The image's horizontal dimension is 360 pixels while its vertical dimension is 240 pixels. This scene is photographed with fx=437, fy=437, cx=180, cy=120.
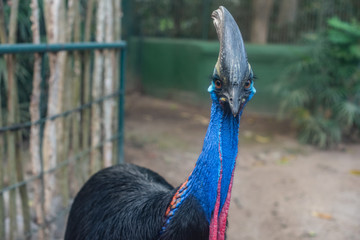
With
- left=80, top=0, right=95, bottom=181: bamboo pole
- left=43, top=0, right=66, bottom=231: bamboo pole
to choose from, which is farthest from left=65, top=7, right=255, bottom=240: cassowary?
left=80, top=0, right=95, bottom=181: bamboo pole

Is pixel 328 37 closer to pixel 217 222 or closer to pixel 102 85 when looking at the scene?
pixel 102 85

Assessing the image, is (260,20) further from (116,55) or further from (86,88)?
(86,88)

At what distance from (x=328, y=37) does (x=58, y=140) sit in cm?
472

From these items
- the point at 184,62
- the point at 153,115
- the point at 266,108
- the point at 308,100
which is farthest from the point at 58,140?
the point at 184,62

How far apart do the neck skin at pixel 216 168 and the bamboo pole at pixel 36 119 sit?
1.64 meters

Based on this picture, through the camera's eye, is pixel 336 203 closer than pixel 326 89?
Yes

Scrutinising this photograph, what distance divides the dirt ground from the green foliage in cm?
32

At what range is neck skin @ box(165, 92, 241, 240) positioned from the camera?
1781mm

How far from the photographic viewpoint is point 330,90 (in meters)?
6.41

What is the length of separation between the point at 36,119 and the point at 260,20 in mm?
6536

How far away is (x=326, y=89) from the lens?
648 cm

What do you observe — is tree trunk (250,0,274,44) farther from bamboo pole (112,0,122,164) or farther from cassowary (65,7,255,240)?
cassowary (65,7,255,240)

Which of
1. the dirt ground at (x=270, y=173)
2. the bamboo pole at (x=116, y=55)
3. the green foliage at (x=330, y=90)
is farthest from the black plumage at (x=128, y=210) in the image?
the green foliage at (x=330, y=90)

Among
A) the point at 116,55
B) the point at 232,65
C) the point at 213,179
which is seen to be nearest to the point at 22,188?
the point at 116,55
